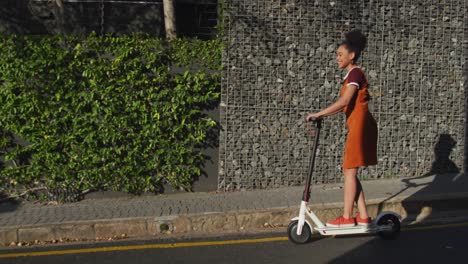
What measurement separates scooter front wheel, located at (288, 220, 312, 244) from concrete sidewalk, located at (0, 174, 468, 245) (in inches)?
42.6

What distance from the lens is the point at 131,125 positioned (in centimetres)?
791

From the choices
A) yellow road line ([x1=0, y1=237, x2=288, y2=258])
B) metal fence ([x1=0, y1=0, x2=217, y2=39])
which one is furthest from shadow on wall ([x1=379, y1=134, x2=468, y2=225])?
metal fence ([x1=0, y1=0, x2=217, y2=39])

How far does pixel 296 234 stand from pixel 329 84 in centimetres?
328

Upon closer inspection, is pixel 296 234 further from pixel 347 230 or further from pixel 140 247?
pixel 140 247

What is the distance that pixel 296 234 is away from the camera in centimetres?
577

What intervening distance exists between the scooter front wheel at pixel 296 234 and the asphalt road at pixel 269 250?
0.24 ft

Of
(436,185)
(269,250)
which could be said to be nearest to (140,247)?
(269,250)

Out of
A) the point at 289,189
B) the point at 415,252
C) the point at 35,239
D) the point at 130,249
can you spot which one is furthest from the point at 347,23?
the point at 35,239

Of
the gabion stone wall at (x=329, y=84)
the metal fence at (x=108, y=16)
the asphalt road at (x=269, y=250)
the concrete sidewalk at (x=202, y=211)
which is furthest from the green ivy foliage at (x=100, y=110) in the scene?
the metal fence at (x=108, y=16)

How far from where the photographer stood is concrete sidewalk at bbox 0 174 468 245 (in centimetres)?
655

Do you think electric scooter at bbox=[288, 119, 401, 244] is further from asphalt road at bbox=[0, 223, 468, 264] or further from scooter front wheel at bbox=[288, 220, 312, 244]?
asphalt road at bbox=[0, 223, 468, 264]

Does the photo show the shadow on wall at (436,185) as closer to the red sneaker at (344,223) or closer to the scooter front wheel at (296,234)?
the red sneaker at (344,223)

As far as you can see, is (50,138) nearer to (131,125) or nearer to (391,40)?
(131,125)

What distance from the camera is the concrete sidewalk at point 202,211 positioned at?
6.55m
